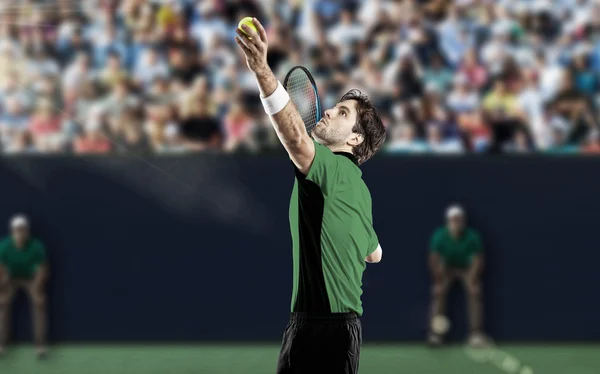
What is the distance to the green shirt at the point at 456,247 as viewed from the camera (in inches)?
472

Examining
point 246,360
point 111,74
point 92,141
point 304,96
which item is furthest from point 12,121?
point 304,96

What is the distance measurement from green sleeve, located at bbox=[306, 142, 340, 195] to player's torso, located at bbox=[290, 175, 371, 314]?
0.14 ft

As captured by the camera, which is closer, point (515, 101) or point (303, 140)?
point (303, 140)

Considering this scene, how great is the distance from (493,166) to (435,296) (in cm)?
168

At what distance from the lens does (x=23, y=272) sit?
1179cm

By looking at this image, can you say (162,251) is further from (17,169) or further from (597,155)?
(597,155)

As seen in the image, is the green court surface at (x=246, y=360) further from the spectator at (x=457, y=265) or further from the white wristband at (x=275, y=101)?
the white wristband at (x=275, y=101)

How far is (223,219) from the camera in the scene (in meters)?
12.4

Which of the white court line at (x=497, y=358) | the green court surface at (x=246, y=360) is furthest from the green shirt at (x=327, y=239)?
the white court line at (x=497, y=358)

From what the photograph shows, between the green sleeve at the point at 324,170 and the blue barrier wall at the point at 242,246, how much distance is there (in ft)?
26.5

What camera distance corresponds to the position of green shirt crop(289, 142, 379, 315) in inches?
165

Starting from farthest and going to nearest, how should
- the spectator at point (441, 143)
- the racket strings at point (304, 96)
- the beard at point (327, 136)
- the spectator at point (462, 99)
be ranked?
the spectator at point (441, 143), the spectator at point (462, 99), the racket strings at point (304, 96), the beard at point (327, 136)

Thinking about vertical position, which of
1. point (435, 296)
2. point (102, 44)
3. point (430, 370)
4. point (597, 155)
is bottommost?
point (430, 370)

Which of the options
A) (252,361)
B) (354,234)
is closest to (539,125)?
(252,361)
